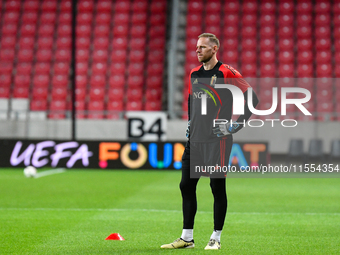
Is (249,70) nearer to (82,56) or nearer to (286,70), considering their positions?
(286,70)

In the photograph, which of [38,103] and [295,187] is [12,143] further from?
[295,187]

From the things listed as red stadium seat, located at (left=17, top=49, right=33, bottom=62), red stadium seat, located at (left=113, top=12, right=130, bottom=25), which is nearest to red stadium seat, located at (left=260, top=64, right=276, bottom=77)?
red stadium seat, located at (left=113, top=12, right=130, bottom=25)

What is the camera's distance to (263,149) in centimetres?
1351

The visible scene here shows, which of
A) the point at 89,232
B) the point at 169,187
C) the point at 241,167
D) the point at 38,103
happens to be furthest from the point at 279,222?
the point at 38,103

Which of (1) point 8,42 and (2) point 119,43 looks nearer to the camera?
(2) point 119,43

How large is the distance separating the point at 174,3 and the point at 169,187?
33.9 ft

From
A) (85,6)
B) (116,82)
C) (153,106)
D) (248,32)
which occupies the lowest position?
(153,106)

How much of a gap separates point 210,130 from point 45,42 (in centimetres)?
1630

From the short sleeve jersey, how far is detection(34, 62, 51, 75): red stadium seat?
15.2 m

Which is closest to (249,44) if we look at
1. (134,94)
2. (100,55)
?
(134,94)

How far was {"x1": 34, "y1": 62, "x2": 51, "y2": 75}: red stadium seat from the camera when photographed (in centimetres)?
1892

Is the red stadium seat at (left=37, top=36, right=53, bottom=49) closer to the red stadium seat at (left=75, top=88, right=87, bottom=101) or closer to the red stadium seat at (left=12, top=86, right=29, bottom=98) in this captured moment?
the red stadium seat at (left=12, top=86, right=29, bottom=98)

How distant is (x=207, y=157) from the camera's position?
451cm

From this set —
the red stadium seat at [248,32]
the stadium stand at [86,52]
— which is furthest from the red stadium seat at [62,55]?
the red stadium seat at [248,32]
